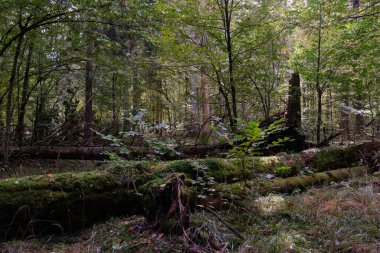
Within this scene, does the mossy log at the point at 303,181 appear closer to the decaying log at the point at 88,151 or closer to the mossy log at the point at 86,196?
the mossy log at the point at 86,196

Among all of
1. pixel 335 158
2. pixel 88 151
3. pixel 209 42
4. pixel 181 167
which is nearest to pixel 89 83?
pixel 88 151

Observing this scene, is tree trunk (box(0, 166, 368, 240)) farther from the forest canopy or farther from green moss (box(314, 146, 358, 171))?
green moss (box(314, 146, 358, 171))


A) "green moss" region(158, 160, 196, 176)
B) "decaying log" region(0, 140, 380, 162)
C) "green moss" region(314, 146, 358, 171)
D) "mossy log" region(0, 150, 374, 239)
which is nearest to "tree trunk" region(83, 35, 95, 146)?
"decaying log" region(0, 140, 380, 162)

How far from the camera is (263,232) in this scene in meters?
2.99

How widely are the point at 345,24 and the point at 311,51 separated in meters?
1.14

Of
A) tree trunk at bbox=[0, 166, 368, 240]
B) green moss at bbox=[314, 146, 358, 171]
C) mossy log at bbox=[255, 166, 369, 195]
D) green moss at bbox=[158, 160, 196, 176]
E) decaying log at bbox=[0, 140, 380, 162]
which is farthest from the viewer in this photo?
decaying log at bbox=[0, 140, 380, 162]

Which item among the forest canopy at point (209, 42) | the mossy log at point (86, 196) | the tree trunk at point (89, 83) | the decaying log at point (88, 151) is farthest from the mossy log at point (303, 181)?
the tree trunk at point (89, 83)

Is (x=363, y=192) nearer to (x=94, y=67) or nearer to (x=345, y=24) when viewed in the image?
(x=345, y=24)

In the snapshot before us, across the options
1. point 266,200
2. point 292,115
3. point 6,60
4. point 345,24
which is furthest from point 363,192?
point 6,60

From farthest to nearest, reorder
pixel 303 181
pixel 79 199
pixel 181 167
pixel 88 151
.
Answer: pixel 88 151
pixel 303 181
pixel 181 167
pixel 79 199

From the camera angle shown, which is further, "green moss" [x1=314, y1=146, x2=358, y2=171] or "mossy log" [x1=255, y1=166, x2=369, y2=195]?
"green moss" [x1=314, y1=146, x2=358, y2=171]

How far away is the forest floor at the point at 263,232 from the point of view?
257cm

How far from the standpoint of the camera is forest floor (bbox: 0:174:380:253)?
2572 millimetres

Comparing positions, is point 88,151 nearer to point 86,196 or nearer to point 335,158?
point 86,196
